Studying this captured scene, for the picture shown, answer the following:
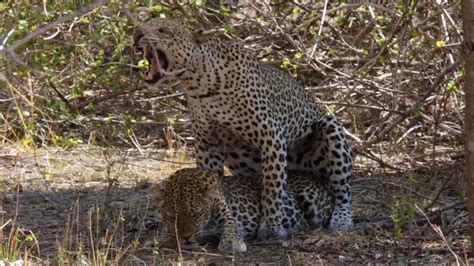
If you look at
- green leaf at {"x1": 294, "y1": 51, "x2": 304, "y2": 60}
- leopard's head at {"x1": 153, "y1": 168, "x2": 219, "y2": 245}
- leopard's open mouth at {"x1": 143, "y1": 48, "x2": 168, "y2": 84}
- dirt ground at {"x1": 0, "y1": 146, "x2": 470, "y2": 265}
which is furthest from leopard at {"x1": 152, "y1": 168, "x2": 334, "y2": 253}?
green leaf at {"x1": 294, "y1": 51, "x2": 304, "y2": 60}

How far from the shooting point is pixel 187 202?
7160mm

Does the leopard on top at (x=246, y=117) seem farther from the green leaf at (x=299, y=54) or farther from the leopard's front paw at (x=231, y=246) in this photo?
the green leaf at (x=299, y=54)

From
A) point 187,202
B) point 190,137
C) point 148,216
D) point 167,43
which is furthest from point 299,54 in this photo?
point 187,202

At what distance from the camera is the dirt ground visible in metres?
6.98

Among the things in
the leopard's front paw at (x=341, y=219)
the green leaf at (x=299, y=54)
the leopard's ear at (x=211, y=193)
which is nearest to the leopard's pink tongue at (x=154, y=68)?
the leopard's ear at (x=211, y=193)

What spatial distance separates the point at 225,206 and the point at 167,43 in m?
1.09

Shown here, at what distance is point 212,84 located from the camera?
297 inches

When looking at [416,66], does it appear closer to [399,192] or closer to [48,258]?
[399,192]

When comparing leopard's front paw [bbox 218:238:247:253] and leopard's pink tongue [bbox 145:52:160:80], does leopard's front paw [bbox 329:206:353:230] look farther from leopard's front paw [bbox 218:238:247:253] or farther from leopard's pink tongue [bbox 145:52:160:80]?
leopard's pink tongue [bbox 145:52:160:80]

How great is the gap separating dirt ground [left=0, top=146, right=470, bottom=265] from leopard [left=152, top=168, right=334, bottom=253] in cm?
12

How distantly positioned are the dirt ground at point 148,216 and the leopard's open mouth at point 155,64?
874 mm

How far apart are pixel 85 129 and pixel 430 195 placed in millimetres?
3548

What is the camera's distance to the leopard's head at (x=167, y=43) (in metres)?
7.30

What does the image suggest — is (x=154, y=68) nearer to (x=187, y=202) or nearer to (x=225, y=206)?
(x=187, y=202)
